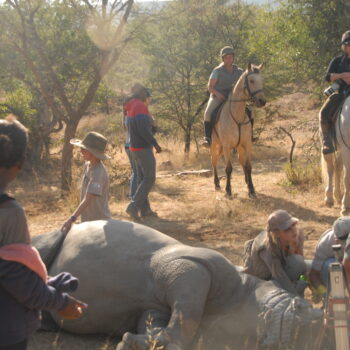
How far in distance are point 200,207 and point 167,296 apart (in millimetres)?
5821

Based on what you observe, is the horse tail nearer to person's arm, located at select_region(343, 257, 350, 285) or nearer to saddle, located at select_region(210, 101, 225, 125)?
saddle, located at select_region(210, 101, 225, 125)

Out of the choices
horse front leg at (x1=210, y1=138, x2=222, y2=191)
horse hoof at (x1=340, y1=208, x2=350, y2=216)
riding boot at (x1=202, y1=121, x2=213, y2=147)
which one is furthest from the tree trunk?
horse hoof at (x1=340, y1=208, x2=350, y2=216)

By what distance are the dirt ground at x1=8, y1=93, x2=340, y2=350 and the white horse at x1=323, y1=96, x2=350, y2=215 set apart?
22 centimetres

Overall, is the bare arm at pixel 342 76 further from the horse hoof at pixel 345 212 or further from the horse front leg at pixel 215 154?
the horse front leg at pixel 215 154

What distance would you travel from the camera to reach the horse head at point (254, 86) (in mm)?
10070

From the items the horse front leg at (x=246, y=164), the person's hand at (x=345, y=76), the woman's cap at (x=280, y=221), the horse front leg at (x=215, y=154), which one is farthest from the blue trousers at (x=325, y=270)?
the horse front leg at (x=215, y=154)

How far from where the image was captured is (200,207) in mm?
9641

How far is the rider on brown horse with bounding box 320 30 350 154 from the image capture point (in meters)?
8.39

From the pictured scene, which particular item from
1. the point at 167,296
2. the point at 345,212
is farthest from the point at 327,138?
the point at 167,296

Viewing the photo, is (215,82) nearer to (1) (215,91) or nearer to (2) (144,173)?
(1) (215,91)

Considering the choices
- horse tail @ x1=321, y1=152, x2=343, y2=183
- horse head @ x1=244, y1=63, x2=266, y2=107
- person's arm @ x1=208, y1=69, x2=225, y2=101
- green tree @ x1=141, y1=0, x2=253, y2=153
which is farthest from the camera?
green tree @ x1=141, y1=0, x2=253, y2=153

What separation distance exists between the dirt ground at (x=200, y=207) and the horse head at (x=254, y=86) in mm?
1698

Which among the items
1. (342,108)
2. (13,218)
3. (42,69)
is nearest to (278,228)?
(13,218)

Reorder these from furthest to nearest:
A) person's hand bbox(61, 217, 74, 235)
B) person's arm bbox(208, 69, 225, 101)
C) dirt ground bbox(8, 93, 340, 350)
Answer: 1. person's arm bbox(208, 69, 225, 101)
2. dirt ground bbox(8, 93, 340, 350)
3. person's hand bbox(61, 217, 74, 235)
